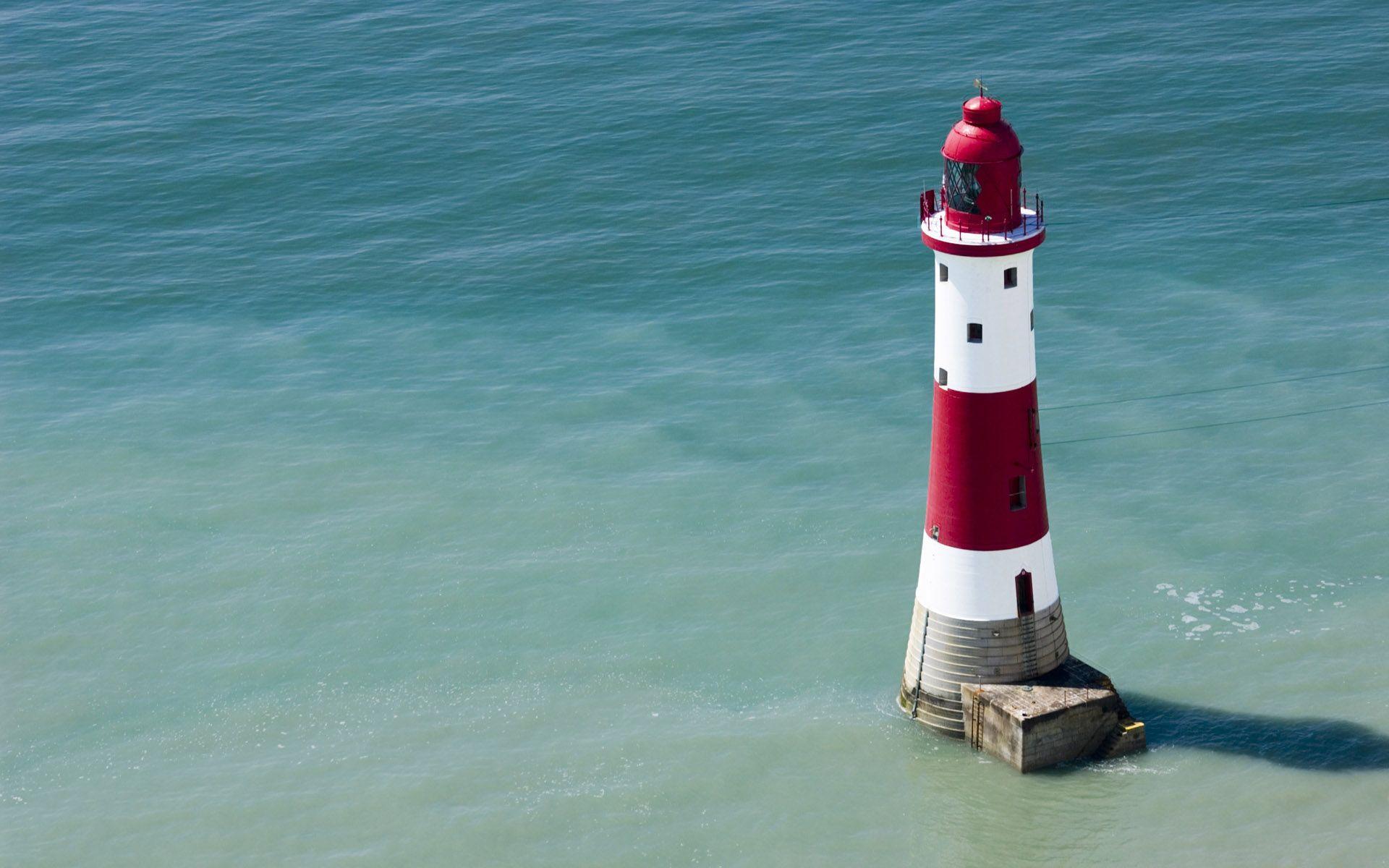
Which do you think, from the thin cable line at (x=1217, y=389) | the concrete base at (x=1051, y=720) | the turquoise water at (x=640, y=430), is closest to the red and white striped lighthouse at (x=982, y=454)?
the concrete base at (x=1051, y=720)

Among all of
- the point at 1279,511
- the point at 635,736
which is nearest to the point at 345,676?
the point at 635,736

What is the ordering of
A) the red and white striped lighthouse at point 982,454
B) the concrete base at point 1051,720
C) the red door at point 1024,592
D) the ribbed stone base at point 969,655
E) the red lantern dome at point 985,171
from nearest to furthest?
the red lantern dome at point 985,171, the red and white striped lighthouse at point 982,454, the concrete base at point 1051,720, the red door at point 1024,592, the ribbed stone base at point 969,655

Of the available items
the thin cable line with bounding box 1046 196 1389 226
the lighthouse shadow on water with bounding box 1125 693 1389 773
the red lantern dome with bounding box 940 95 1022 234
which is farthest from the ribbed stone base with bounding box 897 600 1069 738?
the thin cable line with bounding box 1046 196 1389 226

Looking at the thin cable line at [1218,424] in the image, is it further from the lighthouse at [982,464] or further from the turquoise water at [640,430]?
the lighthouse at [982,464]

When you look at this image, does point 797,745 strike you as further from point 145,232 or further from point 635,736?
point 145,232

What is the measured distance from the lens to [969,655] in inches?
1410

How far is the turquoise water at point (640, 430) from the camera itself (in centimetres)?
3572

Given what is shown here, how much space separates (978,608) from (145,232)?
40122mm

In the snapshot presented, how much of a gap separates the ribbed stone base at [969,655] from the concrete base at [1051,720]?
9.3 inches

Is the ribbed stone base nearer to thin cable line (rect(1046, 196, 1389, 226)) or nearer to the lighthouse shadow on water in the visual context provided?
the lighthouse shadow on water

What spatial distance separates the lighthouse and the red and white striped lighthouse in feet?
0.09

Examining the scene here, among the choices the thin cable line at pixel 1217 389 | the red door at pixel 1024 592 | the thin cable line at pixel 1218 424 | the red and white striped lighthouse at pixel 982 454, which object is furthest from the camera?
the thin cable line at pixel 1217 389

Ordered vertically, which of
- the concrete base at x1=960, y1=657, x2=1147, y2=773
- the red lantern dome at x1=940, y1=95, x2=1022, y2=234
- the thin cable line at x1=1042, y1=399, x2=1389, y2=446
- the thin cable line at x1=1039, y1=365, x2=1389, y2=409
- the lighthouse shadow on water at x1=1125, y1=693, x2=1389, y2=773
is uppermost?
the red lantern dome at x1=940, y1=95, x2=1022, y2=234

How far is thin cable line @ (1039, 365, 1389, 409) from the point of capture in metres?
49.9
